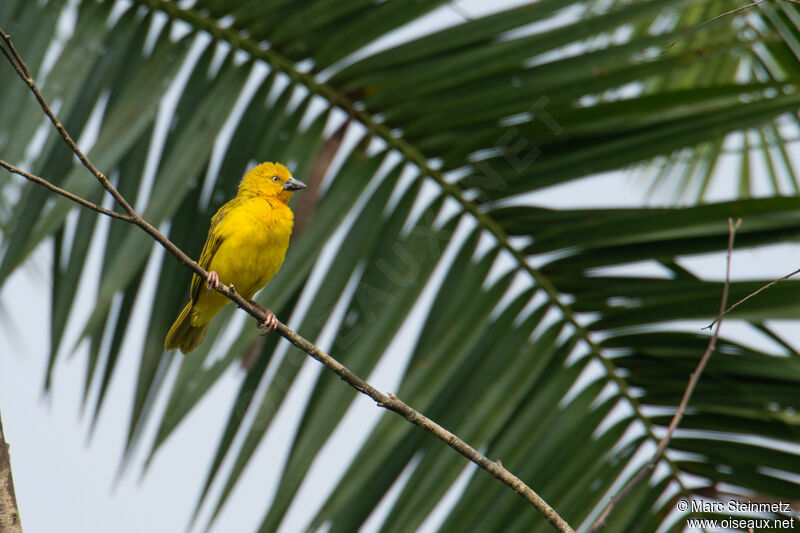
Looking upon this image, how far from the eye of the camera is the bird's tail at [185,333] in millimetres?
3742

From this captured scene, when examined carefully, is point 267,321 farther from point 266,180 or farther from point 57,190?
point 266,180

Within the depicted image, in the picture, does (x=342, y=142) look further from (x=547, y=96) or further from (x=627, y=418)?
(x=627, y=418)

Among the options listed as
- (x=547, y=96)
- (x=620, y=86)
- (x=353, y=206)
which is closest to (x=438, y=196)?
(x=353, y=206)

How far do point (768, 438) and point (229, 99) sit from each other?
1990 mm

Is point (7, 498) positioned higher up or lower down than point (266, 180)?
lower down

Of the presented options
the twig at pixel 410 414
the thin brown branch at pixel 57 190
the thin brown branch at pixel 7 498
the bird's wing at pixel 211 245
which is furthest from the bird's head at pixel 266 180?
the thin brown branch at pixel 7 498

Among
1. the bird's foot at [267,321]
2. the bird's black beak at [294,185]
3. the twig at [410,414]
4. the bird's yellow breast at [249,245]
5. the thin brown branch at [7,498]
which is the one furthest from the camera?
the bird's yellow breast at [249,245]

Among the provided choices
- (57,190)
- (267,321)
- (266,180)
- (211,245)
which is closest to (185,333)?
(211,245)

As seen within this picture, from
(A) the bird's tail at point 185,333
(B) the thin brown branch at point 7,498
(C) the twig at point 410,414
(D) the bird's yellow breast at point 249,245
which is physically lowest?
(B) the thin brown branch at point 7,498

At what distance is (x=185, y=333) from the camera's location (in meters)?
3.80

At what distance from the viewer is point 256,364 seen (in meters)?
2.76

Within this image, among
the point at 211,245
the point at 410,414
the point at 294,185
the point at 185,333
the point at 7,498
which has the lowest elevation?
the point at 7,498

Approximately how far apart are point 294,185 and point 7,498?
68.6 inches

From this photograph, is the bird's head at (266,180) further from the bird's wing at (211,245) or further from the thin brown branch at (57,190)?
the thin brown branch at (57,190)
